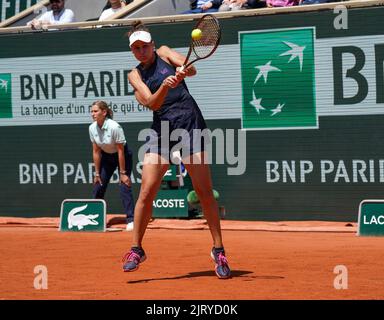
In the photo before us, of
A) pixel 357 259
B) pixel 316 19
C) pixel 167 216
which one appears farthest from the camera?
pixel 167 216

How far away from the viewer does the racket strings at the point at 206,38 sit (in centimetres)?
811

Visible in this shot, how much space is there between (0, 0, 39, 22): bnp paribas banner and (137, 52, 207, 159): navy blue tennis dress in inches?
417

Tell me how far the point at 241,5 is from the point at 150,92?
6386 mm

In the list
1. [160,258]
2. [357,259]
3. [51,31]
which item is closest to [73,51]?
[51,31]

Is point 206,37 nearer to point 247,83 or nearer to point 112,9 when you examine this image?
point 247,83

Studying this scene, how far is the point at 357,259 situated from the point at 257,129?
Result: 14.6 feet

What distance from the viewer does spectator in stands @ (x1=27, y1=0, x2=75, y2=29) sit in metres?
15.4

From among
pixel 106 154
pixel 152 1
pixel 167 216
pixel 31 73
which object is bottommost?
pixel 167 216

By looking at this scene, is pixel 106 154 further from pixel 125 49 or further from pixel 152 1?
pixel 152 1

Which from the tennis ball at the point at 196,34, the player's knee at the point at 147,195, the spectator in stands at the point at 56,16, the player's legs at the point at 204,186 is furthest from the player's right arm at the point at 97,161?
the tennis ball at the point at 196,34

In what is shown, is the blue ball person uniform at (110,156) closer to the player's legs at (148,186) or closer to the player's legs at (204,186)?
the player's legs at (148,186)

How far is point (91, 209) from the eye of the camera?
13172mm

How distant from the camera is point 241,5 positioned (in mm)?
14055

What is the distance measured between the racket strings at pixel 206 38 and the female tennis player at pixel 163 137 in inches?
6.7
